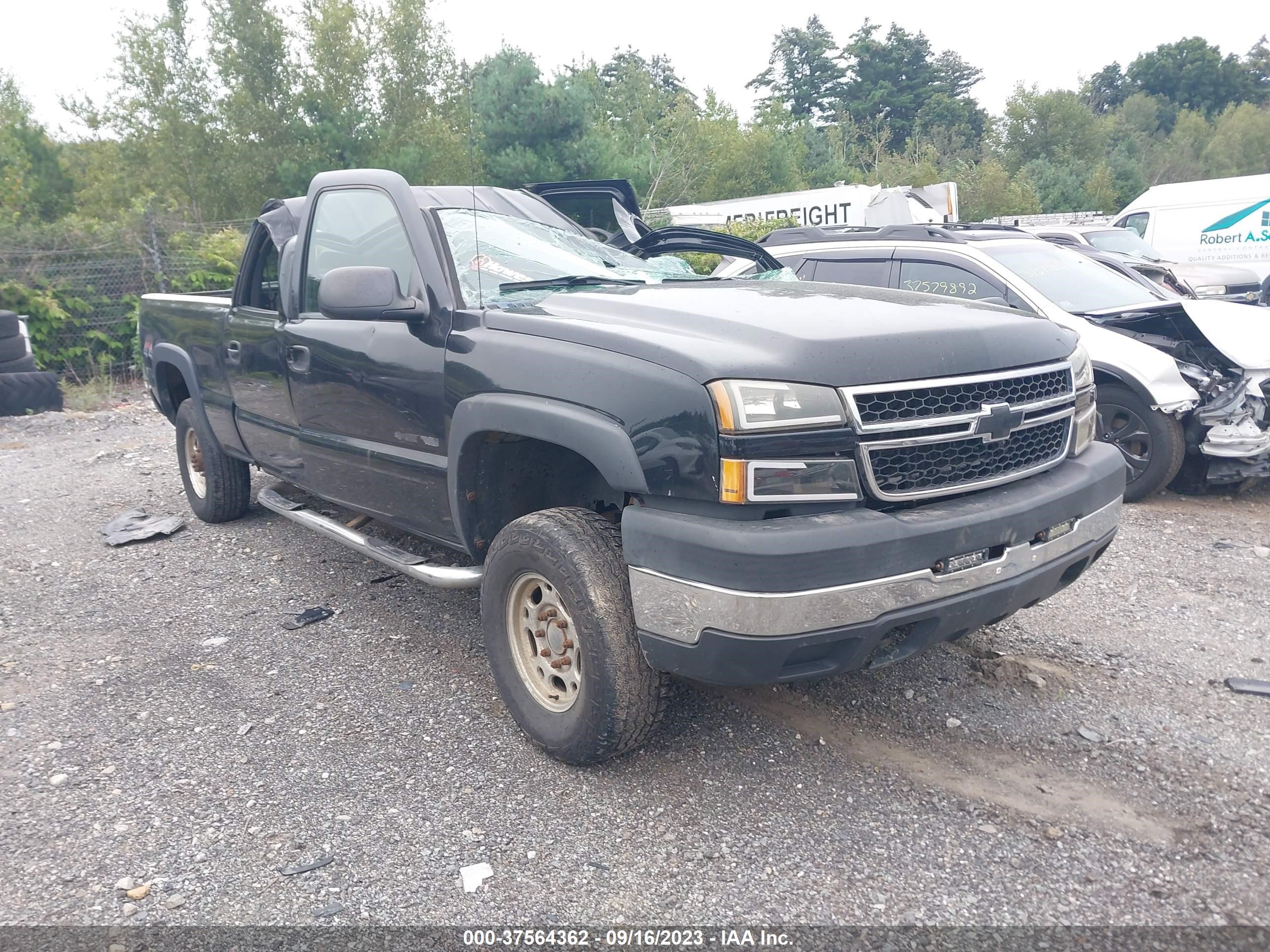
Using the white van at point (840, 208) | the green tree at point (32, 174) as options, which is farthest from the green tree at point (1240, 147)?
the green tree at point (32, 174)

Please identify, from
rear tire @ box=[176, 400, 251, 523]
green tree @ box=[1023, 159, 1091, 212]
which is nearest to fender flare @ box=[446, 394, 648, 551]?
rear tire @ box=[176, 400, 251, 523]

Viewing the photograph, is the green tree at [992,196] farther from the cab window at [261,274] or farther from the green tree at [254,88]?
the cab window at [261,274]

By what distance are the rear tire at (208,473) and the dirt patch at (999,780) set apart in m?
3.88

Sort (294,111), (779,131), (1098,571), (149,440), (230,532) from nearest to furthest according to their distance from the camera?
(1098,571) → (230,532) → (149,440) → (294,111) → (779,131)

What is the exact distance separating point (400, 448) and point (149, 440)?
7070mm

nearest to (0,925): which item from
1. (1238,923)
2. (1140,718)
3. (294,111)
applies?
(1238,923)

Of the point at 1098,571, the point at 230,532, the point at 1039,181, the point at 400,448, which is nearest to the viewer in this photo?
the point at 400,448

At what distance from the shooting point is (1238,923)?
2377 millimetres

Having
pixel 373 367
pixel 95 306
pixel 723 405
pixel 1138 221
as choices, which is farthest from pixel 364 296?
pixel 1138 221

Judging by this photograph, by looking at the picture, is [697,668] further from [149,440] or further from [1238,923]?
[149,440]

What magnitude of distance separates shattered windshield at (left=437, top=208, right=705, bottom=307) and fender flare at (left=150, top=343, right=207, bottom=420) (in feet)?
8.59

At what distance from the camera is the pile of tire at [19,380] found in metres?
10.9

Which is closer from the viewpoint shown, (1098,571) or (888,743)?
(888,743)

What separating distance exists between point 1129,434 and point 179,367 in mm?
5975
